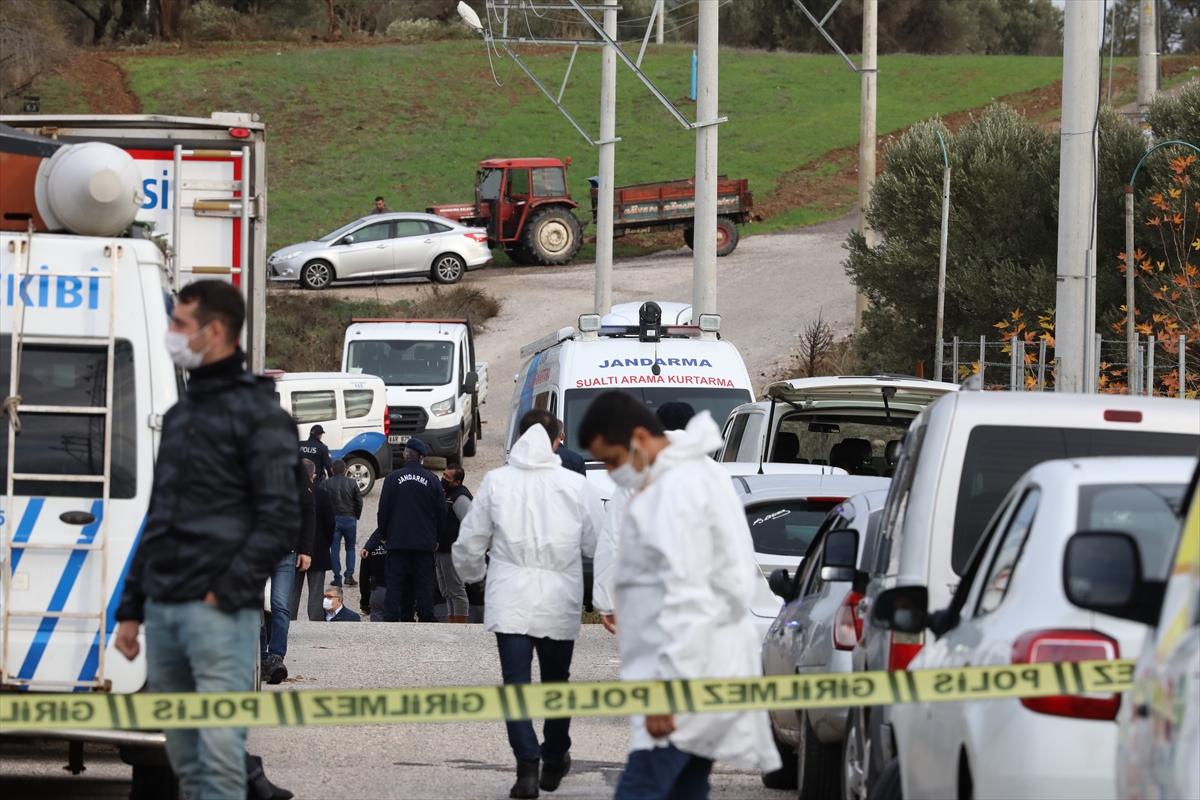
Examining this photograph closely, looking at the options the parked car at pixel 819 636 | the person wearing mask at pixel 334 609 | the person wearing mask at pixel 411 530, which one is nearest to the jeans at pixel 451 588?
the person wearing mask at pixel 411 530

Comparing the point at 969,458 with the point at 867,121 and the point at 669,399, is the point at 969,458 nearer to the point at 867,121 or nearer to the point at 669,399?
the point at 669,399

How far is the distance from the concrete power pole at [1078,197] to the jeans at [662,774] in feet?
26.3

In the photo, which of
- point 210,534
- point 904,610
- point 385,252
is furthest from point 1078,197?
point 385,252

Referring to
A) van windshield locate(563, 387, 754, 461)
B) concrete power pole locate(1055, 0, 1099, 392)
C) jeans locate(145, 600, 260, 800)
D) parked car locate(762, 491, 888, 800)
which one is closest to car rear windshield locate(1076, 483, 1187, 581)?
parked car locate(762, 491, 888, 800)

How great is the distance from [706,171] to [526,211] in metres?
20.8

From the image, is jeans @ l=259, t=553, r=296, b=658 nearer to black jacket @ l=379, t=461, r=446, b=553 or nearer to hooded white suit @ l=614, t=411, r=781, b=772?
black jacket @ l=379, t=461, r=446, b=553

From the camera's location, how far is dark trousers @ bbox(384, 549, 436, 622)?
1499 centimetres

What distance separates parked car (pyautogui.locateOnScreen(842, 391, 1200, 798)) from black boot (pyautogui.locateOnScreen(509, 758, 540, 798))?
1918 millimetres

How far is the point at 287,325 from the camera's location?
36594 millimetres

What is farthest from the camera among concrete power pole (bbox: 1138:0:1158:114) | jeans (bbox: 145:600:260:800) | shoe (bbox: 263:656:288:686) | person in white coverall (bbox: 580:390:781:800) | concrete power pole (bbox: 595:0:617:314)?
concrete power pole (bbox: 595:0:617:314)

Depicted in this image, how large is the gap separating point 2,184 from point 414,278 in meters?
34.2

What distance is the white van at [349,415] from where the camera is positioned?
25.9 meters

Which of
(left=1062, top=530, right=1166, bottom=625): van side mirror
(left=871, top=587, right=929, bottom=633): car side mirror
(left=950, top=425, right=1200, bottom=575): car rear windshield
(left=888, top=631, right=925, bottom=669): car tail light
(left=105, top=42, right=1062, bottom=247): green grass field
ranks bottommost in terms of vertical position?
(left=888, top=631, right=925, bottom=669): car tail light

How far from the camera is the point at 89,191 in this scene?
6.84m
